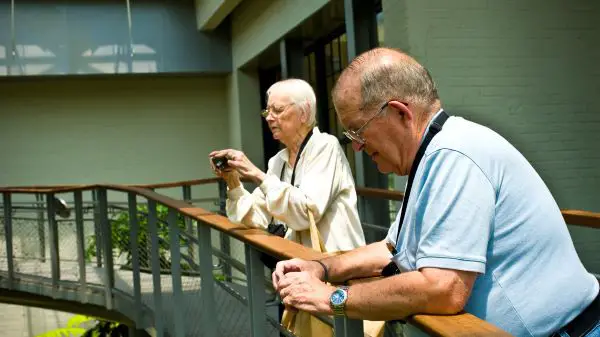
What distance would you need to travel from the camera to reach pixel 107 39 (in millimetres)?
12266

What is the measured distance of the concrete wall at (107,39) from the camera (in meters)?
12.0

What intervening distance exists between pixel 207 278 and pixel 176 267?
32.0 inches

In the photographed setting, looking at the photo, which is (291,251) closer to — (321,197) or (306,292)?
(306,292)

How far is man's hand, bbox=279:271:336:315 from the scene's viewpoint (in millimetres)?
1771

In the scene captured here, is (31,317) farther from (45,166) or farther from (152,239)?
(152,239)

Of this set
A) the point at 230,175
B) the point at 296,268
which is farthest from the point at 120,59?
the point at 296,268

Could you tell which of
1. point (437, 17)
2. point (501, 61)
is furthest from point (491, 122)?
point (437, 17)

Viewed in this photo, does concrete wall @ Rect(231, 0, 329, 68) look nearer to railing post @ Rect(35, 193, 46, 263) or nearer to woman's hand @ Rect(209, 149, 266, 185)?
railing post @ Rect(35, 193, 46, 263)

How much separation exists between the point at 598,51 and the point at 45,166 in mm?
9564

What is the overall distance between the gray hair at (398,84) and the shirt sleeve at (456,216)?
195 mm

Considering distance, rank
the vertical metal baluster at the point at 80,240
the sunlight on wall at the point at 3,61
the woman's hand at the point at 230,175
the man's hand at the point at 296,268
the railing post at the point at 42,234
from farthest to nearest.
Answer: the sunlight on wall at the point at 3,61, the railing post at the point at 42,234, the vertical metal baluster at the point at 80,240, the woman's hand at the point at 230,175, the man's hand at the point at 296,268

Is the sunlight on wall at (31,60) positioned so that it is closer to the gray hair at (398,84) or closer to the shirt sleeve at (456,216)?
the gray hair at (398,84)

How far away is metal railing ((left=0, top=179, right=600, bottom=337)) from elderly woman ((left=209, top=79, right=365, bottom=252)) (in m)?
0.16

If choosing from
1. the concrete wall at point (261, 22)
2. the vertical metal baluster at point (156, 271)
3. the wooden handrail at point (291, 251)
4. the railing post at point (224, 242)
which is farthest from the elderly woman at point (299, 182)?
the concrete wall at point (261, 22)
